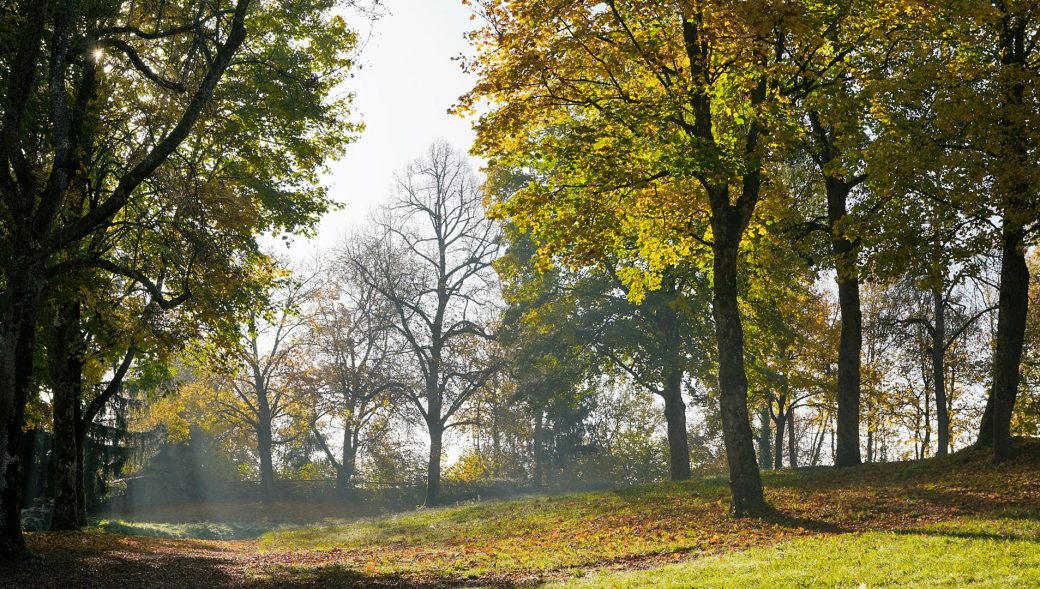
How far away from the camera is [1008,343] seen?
17.0 metres

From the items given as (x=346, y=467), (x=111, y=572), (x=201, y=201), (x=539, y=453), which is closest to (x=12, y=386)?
(x=111, y=572)

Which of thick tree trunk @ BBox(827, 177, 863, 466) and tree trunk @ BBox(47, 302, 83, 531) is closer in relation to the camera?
tree trunk @ BBox(47, 302, 83, 531)

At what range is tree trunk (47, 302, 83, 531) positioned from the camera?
1827 cm

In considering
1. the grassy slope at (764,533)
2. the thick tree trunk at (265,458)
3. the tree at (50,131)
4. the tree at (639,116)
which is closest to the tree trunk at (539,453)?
the thick tree trunk at (265,458)

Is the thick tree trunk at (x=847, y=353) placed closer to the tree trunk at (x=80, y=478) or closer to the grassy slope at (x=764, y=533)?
the grassy slope at (x=764, y=533)

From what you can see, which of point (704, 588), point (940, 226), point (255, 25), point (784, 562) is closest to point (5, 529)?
point (704, 588)

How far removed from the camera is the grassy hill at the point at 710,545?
31.9 ft

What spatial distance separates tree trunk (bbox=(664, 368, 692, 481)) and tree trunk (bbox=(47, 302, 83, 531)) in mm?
18692

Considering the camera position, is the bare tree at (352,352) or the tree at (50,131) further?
the bare tree at (352,352)

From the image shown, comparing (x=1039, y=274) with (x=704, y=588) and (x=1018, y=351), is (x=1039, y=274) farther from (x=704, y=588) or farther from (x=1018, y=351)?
(x=704, y=588)

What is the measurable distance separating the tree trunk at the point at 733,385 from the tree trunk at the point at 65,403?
A: 14102 millimetres

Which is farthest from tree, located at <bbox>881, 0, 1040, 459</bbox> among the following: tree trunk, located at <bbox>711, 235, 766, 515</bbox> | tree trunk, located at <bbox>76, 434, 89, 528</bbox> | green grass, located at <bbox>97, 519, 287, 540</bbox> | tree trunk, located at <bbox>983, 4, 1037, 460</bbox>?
green grass, located at <bbox>97, 519, 287, 540</bbox>

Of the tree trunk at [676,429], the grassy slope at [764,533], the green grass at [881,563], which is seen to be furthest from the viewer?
the tree trunk at [676,429]

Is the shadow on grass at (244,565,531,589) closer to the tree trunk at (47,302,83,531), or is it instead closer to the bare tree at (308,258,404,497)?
the tree trunk at (47,302,83,531)
